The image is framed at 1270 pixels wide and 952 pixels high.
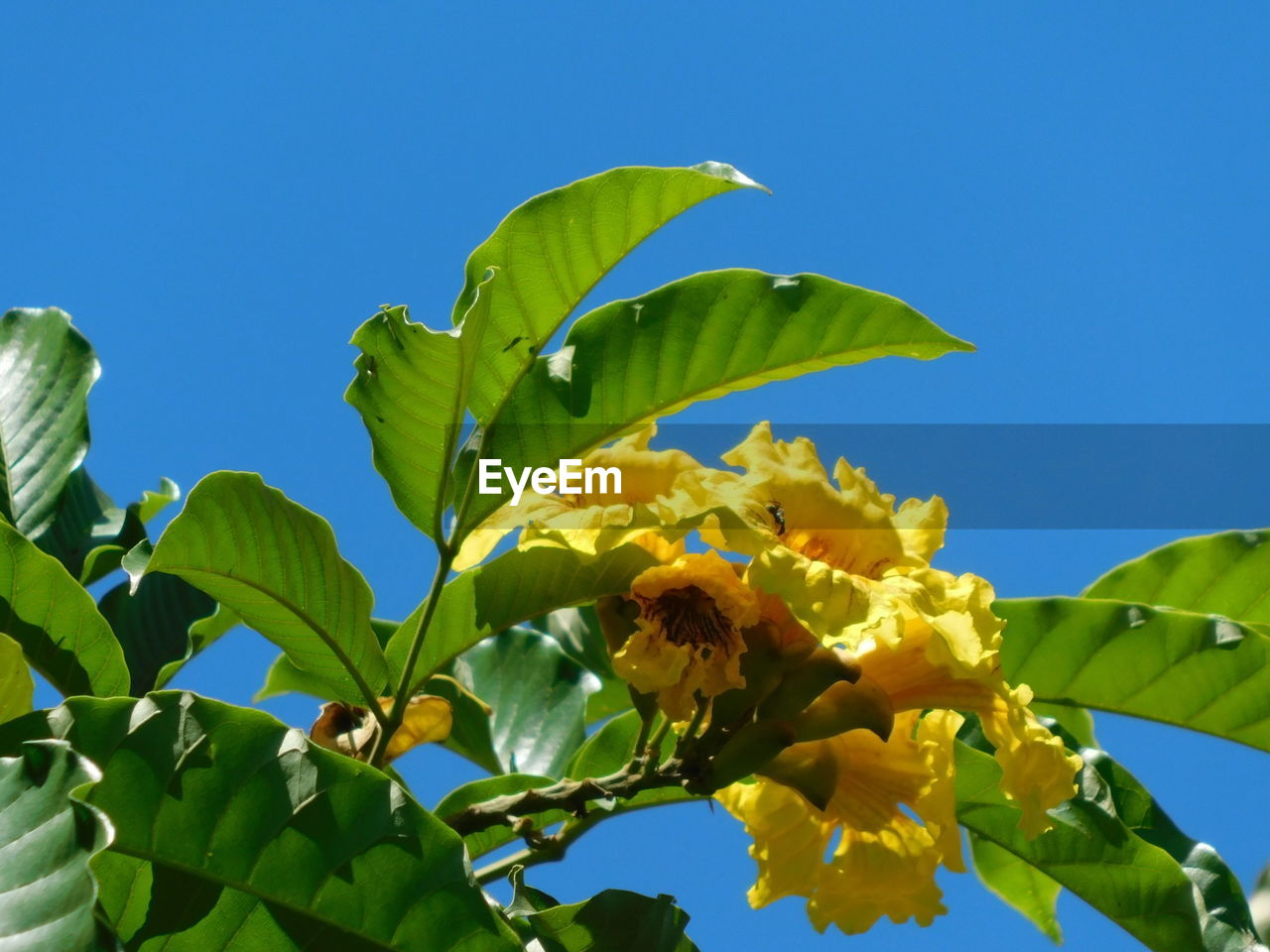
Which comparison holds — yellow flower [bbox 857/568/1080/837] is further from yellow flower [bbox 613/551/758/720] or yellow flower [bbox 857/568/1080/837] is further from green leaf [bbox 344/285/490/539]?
green leaf [bbox 344/285/490/539]

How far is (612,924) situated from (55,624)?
0.72 meters

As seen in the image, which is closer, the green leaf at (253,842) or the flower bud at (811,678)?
the green leaf at (253,842)

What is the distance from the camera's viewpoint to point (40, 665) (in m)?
1.56

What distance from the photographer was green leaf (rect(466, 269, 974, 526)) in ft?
4.57

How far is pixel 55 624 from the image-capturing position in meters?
1.54

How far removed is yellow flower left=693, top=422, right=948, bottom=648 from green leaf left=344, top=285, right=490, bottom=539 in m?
0.27

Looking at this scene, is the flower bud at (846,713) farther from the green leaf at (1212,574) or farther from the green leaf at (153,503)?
the green leaf at (153,503)

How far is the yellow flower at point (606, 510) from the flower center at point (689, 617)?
73 mm

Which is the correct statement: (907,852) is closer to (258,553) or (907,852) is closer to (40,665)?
(258,553)

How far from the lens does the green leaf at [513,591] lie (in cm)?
134

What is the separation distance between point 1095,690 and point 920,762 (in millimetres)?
324

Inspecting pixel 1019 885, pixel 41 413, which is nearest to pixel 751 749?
pixel 1019 885

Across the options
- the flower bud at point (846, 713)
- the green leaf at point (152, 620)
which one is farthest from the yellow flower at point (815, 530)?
the green leaf at point (152, 620)

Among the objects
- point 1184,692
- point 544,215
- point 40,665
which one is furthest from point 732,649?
point 40,665
